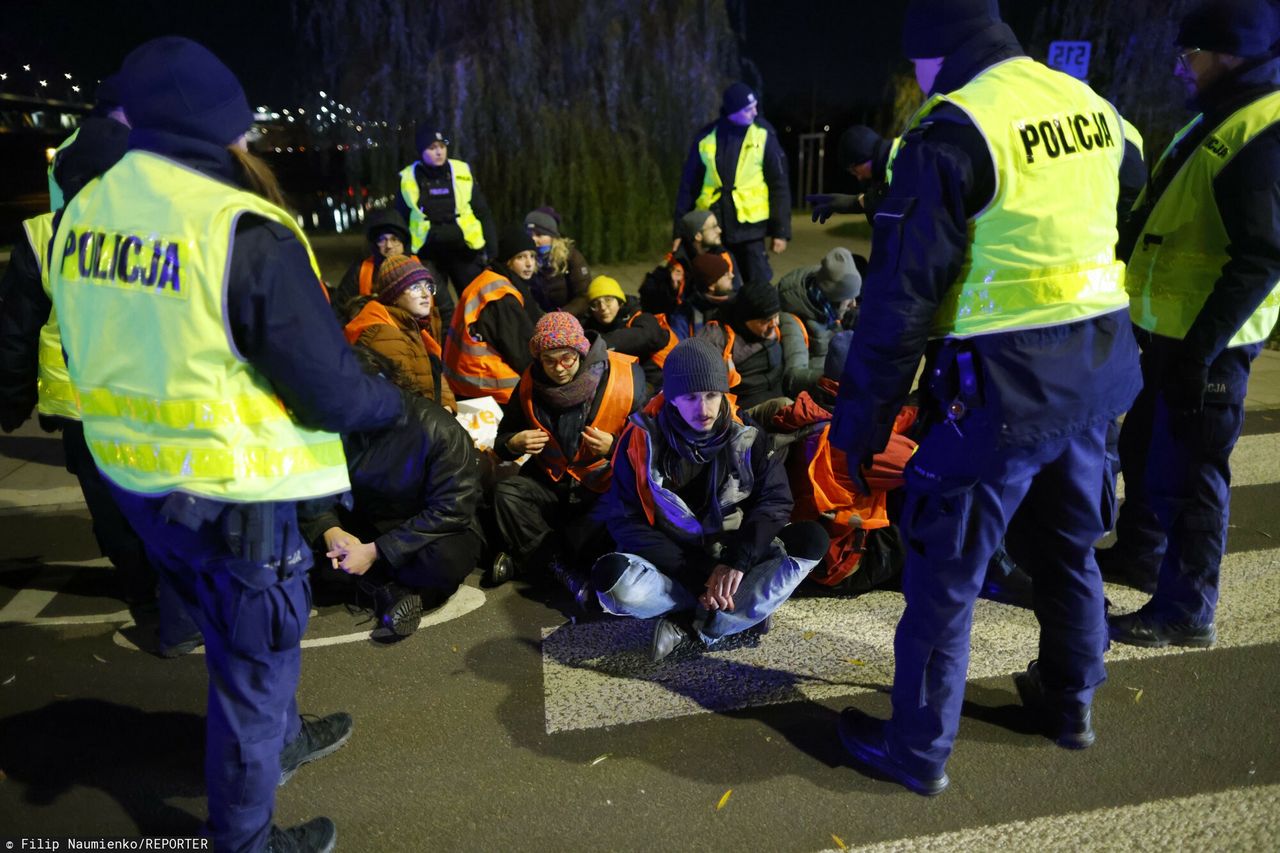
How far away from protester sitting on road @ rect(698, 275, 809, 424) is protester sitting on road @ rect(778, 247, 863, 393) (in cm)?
21

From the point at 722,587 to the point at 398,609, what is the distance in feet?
4.47

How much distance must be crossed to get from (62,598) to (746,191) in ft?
17.8

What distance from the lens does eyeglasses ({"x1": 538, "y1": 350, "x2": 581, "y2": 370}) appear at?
14.6ft

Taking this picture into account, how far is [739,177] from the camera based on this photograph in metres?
7.62

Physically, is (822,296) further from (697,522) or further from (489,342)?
(697,522)

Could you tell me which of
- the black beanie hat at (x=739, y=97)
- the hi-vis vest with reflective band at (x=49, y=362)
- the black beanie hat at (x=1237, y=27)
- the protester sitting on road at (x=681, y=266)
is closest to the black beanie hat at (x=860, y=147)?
the protester sitting on road at (x=681, y=266)

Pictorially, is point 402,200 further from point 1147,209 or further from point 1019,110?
point 1019,110

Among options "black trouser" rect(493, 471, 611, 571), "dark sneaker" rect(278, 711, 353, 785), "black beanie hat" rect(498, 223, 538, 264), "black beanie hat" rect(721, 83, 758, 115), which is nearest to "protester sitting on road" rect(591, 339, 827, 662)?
"black trouser" rect(493, 471, 611, 571)

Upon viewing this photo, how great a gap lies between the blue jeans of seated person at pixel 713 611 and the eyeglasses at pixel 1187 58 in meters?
2.21

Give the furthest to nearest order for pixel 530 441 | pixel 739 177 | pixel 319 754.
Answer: pixel 739 177, pixel 530 441, pixel 319 754

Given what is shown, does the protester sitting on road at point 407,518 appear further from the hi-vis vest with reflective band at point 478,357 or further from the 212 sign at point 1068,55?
the 212 sign at point 1068,55

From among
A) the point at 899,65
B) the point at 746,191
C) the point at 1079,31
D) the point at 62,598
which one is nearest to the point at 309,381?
the point at 62,598

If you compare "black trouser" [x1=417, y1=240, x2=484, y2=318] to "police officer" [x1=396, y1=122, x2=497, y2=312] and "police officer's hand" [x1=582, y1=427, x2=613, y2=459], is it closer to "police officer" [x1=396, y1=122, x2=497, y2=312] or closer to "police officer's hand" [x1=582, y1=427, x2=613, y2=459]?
"police officer" [x1=396, y1=122, x2=497, y2=312]

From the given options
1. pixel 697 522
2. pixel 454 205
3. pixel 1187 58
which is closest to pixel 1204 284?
pixel 1187 58
